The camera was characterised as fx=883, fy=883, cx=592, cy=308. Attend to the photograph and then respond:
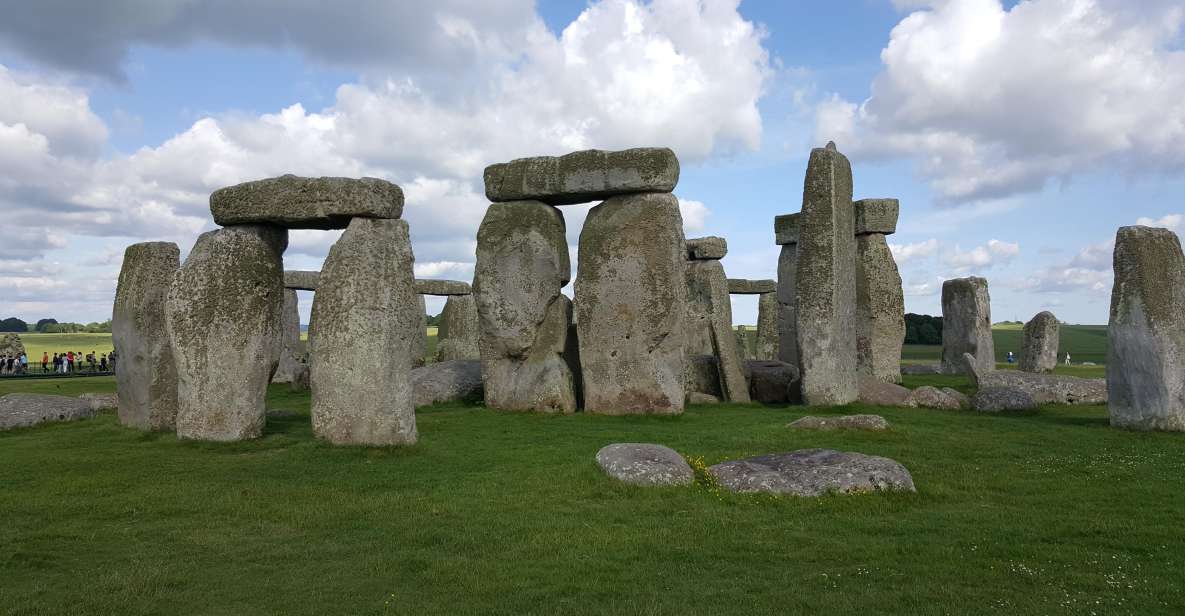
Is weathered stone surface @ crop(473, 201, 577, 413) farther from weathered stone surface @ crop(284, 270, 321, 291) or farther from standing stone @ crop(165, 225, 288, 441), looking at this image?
weathered stone surface @ crop(284, 270, 321, 291)

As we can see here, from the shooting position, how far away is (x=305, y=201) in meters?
10.9

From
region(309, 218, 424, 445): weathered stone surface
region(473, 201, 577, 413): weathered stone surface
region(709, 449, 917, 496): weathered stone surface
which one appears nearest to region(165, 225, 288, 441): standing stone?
region(309, 218, 424, 445): weathered stone surface

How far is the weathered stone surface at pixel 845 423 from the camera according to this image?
12.0m

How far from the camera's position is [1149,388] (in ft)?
41.1

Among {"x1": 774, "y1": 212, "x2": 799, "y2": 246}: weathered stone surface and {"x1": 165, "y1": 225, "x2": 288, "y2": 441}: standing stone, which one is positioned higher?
{"x1": 774, "y1": 212, "x2": 799, "y2": 246}: weathered stone surface

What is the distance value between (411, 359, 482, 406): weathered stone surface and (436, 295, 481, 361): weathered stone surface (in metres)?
→ 12.1

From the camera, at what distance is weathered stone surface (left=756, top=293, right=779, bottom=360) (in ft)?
98.7

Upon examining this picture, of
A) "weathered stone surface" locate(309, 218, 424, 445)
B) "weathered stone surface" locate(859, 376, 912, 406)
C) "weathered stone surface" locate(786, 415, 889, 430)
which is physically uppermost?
"weathered stone surface" locate(309, 218, 424, 445)

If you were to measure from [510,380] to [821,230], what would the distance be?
6228mm

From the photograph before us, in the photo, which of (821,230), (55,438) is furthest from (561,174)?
(55,438)

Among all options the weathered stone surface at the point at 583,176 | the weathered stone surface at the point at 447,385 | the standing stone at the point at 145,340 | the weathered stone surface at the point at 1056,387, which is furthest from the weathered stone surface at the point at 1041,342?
the standing stone at the point at 145,340

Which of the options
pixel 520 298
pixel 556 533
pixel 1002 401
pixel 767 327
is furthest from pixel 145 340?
pixel 767 327

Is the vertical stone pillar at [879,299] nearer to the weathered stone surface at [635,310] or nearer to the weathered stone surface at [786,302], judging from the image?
the weathered stone surface at [786,302]

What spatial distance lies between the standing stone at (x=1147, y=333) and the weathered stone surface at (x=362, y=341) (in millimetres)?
10088
